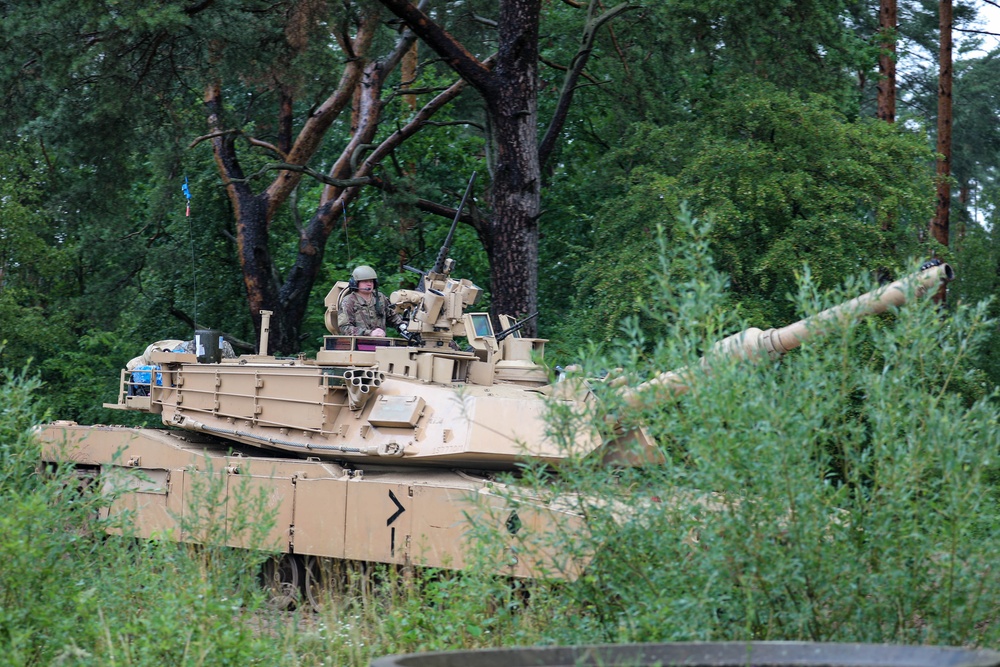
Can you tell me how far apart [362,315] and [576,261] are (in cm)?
932

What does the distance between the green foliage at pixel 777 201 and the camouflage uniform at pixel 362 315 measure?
3570 millimetres

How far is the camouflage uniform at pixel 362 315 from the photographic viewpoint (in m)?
12.8

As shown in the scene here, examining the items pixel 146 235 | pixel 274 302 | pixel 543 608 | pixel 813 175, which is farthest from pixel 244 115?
pixel 543 608

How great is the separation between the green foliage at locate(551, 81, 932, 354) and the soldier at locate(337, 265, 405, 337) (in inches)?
142

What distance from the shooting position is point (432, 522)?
422 inches

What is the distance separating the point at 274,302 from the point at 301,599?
958 cm

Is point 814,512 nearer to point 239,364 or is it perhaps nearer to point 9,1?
point 239,364

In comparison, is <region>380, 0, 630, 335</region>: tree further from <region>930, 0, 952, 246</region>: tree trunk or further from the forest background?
<region>930, 0, 952, 246</region>: tree trunk

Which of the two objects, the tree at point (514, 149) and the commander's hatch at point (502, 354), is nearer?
the commander's hatch at point (502, 354)

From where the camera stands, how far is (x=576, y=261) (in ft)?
71.1

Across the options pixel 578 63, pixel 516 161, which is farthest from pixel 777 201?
pixel 578 63

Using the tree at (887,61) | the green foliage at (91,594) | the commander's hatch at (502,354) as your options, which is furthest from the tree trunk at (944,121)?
the green foliage at (91,594)

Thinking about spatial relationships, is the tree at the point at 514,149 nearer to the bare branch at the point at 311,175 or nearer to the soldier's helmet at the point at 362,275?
the bare branch at the point at 311,175

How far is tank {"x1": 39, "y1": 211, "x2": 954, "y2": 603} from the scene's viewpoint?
424 inches
